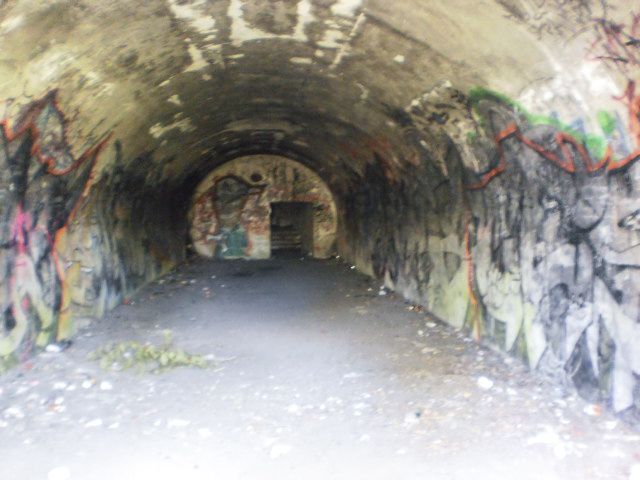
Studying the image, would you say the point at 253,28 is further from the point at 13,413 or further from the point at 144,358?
the point at 13,413

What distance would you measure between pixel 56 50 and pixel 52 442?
2.63 meters

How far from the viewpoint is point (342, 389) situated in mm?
4887

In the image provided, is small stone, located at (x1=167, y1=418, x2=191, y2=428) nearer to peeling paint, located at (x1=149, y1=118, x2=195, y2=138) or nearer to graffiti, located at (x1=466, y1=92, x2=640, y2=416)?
graffiti, located at (x1=466, y1=92, x2=640, y2=416)

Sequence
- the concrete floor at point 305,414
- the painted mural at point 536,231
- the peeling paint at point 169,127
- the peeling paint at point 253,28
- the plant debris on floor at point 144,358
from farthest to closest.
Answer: the peeling paint at point 169,127, the plant debris on floor at point 144,358, the peeling paint at point 253,28, the painted mural at point 536,231, the concrete floor at point 305,414

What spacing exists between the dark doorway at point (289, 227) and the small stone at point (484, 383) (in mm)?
11876

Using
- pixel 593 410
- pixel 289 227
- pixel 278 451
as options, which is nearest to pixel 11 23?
pixel 278 451

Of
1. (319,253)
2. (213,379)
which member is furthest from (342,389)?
(319,253)

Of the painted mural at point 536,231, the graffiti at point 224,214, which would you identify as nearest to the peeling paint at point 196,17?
the painted mural at point 536,231

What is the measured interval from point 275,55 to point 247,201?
29.7ft

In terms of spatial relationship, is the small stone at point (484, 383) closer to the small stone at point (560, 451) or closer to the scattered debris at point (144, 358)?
the small stone at point (560, 451)

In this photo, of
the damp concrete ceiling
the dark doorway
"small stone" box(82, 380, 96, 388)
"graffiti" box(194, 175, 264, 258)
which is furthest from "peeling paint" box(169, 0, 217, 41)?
the dark doorway

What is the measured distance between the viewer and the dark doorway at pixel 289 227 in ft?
57.4

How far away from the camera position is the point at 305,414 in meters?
4.36

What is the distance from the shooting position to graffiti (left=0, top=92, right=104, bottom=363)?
15.4 feet
